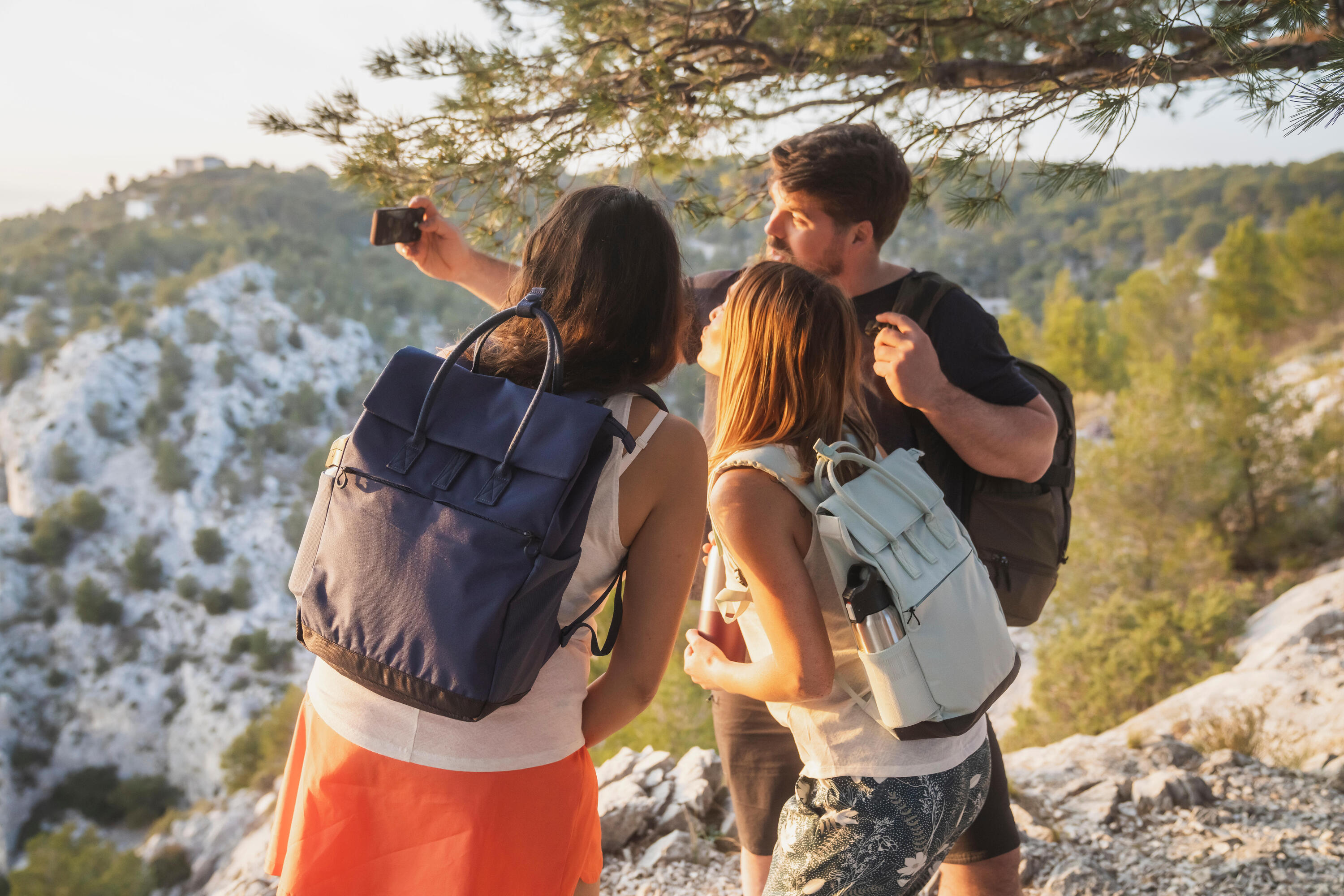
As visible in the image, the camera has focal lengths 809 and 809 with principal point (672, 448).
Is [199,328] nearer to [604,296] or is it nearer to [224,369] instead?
[224,369]

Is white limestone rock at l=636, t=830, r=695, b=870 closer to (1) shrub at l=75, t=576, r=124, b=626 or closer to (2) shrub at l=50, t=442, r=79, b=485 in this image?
(1) shrub at l=75, t=576, r=124, b=626

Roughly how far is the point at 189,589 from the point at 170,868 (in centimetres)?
1228

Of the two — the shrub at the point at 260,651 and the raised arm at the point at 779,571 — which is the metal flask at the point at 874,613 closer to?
the raised arm at the point at 779,571

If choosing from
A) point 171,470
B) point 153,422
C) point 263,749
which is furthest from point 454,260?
point 153,422

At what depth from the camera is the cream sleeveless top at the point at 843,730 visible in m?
0.94

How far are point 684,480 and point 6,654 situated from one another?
31286 mm

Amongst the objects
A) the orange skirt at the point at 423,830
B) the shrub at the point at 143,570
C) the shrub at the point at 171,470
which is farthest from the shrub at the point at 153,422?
the orange skirt at the point at 423,830

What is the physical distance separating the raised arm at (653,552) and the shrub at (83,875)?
18268mm

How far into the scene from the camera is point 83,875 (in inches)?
586

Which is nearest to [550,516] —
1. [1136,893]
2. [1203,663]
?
[1136,893]

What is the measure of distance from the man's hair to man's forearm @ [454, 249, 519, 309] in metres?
0.61

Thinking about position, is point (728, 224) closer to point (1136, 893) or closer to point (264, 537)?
point (1136, 893)

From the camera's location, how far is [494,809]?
2.79ft

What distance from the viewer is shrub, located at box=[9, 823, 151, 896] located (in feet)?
47.4
